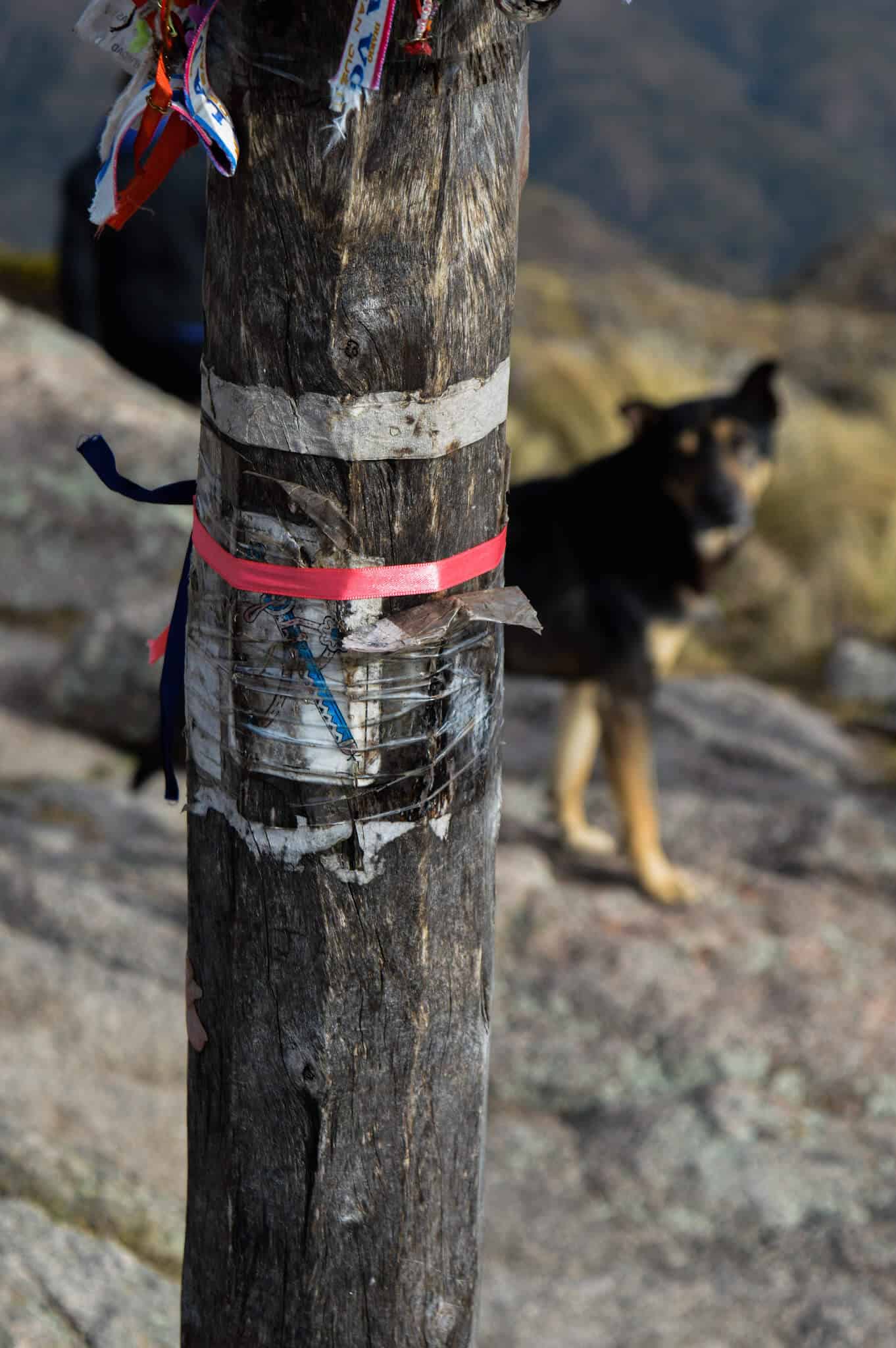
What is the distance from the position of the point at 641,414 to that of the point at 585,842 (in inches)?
61.9

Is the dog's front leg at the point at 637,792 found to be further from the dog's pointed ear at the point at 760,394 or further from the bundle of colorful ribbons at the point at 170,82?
the bundle of colorful ribbons at the point at 170,82

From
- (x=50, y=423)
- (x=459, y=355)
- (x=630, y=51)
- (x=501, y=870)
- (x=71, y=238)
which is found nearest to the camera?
(x=459, y=355)

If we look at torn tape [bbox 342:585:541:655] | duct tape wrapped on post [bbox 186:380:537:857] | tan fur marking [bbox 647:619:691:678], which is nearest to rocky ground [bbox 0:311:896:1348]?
tan fur marking [bbox 647:619:691:678]

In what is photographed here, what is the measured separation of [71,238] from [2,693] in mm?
2503

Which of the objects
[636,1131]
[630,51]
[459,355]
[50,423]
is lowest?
[636,1131]

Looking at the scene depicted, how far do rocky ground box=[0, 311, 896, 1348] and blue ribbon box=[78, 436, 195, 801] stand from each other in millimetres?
1035

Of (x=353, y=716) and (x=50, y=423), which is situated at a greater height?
(x=353, y=716)

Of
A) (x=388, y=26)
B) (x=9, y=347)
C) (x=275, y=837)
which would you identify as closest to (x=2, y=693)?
(x=9, y=347)

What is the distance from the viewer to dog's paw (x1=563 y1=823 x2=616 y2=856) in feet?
15.7

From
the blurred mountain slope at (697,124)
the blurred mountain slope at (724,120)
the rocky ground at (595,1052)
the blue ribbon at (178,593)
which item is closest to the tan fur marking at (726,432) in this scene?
the rocky ground at (595,1052)

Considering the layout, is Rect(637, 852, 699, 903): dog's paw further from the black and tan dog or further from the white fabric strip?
the white fabric strip

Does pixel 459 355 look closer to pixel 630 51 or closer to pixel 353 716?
pixel 353 716

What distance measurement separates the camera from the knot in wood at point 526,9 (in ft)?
4.34

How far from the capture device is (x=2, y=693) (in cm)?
545
